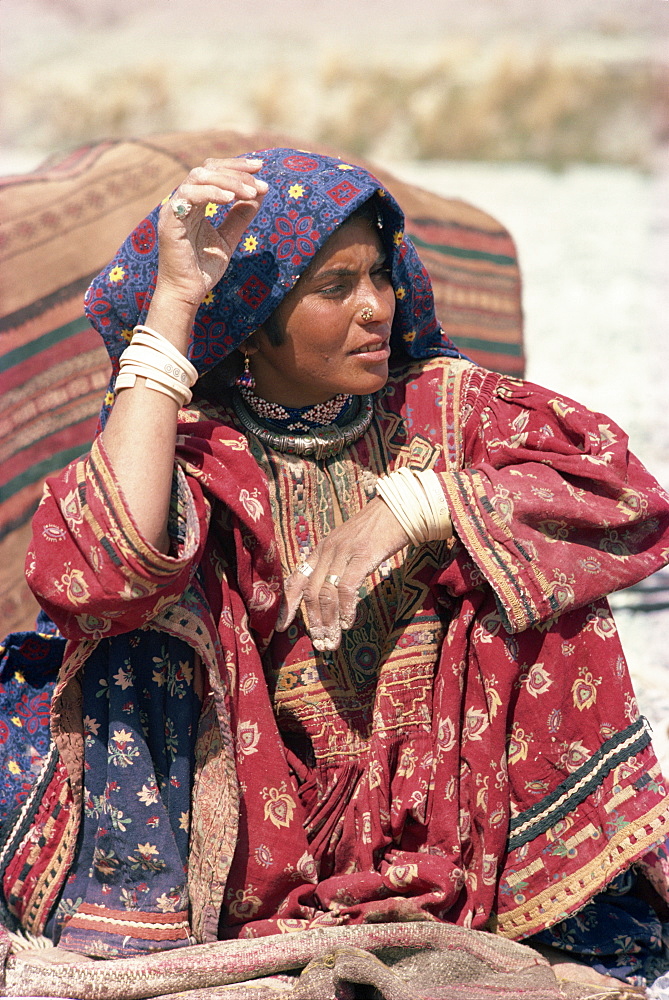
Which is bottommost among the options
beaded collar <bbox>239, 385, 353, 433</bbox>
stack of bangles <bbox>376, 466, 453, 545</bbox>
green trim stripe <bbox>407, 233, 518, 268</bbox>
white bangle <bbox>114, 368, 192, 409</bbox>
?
green trim stripe <bbox>407, 233, 518, 268</bbox>

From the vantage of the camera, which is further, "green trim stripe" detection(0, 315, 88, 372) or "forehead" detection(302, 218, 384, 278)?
"green trim stripe" detection(0, 315, 88, 372)

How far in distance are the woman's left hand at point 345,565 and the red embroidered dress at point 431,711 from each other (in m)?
0.11

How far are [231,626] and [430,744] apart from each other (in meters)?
0.53

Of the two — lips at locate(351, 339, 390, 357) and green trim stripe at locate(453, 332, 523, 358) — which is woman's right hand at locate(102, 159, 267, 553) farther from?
green trim stripe at locate(453, 332, 523, 358)

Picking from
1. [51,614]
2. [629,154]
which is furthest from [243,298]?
[629,154]

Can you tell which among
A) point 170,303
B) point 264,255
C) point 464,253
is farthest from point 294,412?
point 464,253

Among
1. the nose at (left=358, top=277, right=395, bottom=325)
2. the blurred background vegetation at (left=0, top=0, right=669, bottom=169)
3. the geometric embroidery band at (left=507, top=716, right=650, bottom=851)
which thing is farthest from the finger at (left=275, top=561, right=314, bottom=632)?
the blurred background vegetation at (left=0, top=0, right=669, bottom=169)

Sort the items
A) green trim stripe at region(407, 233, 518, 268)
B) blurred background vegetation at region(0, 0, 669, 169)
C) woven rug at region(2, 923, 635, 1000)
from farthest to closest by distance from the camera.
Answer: blurred background vegetation at region(0, 0, 669, 169), green trim stripe at region(407, 233, 518, 268), woven rug at region(2, 923, 635, 1000)

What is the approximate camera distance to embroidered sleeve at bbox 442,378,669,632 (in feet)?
7.88

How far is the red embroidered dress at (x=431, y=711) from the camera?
242 cm

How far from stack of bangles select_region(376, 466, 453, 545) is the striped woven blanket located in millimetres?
1871

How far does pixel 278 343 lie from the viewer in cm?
256

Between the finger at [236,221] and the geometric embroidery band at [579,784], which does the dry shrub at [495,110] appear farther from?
the geometric embroidery band at [579,784]

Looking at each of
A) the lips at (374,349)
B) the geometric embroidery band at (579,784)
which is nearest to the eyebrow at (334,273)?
the lips at (374,349)
